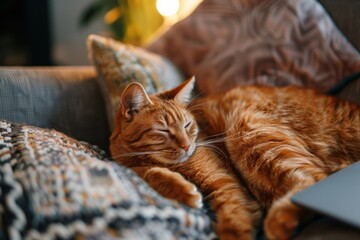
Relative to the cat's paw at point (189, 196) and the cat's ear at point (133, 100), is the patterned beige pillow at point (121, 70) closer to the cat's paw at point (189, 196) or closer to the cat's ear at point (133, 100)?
the cat's ear at point (133, 100)

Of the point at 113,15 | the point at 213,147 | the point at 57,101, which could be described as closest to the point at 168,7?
the point at 113,15

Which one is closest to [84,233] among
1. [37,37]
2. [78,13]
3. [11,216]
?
[11,216]

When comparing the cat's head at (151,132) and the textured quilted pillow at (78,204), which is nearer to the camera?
the textured quilted pillow at (78,204)

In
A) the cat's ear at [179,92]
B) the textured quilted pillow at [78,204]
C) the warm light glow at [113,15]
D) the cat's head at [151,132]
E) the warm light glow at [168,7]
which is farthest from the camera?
the warm light glow at [113,15]

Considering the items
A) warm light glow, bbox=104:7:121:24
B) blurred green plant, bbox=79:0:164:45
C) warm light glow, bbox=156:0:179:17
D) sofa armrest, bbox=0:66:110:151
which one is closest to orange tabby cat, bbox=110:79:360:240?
sofa armrest, bbox=0:66:110:151

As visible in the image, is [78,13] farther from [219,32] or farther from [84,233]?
[84,233]

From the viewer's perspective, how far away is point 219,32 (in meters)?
1.48

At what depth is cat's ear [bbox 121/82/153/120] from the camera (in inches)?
40.9

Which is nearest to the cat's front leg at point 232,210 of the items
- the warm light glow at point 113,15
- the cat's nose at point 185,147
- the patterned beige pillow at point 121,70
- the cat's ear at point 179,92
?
the cat's nose at point 185,147

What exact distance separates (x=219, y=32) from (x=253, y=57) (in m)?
0.19

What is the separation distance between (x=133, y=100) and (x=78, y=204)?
0.42 m

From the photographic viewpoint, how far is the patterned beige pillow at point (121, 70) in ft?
4.37

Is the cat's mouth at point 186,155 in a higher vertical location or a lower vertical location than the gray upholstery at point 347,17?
lower

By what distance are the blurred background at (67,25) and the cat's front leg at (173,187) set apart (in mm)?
1721
